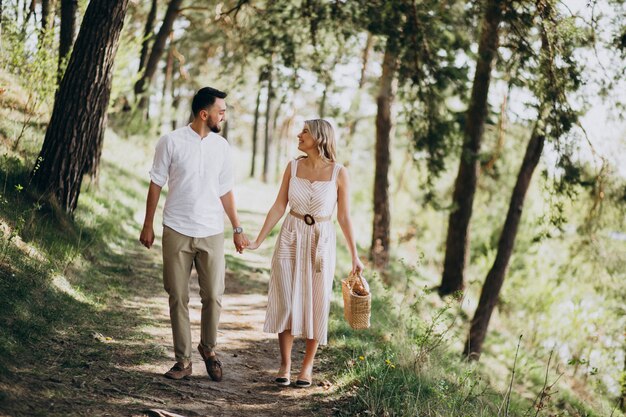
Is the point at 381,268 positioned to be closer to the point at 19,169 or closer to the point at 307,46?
the point at 307,46

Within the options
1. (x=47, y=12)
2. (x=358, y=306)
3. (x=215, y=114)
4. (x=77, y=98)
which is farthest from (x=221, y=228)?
(x=47, y=12)

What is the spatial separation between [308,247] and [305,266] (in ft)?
0.56

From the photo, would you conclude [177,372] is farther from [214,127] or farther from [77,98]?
[77,98]

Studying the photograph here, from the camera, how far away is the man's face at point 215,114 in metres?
5.49

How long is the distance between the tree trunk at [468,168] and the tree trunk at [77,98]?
636cm

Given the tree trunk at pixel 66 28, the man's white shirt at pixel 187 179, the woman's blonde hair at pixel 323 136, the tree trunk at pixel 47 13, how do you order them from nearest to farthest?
the man's white shirt at pixel 187 179 → the woman's blonde hair at pixel 323 136 → the tree trunk at pixel 47 13 → the tree trunk at pixel 66 28

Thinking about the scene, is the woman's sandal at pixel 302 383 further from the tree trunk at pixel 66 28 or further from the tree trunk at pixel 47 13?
the tree trunk at pixel 66 28

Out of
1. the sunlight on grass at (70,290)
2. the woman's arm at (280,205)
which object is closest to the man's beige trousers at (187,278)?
the woman's arm at (280,205)

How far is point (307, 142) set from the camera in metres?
5.81

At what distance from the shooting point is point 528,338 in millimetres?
18844

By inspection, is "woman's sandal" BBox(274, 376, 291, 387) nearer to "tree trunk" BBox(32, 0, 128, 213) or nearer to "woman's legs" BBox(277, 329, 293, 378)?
"woman's legs" BBox(277, 329, 293, 378)

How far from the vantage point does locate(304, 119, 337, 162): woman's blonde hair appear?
5770 mm

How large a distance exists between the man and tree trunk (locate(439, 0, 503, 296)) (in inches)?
288

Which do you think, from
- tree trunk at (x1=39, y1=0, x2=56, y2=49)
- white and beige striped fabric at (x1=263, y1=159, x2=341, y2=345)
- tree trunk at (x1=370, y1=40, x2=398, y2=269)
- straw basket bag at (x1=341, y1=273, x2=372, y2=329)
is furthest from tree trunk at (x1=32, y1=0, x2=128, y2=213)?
tree trunk at (x1=370, y1=40, x2=398, y2=269)
